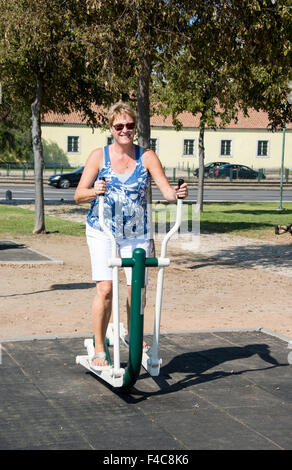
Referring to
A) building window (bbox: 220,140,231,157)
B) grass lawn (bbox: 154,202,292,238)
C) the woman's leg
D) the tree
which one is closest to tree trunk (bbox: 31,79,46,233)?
the tree

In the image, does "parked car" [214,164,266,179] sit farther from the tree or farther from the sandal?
the sandal

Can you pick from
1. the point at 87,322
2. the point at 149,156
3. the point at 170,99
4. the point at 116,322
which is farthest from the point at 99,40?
the point at 170,99

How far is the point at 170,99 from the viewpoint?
21.8m

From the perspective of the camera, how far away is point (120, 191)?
4.92 m

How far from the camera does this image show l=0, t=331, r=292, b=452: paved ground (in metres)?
3.99

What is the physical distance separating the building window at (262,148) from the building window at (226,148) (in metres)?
2.72

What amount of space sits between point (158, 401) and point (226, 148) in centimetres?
5725

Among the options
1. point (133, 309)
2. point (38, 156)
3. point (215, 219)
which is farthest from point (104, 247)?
point (215, 219)

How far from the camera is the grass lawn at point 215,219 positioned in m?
17.5

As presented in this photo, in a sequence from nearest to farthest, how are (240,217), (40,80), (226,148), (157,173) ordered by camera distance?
(157,173), (40,80), (240,217), (226,148)

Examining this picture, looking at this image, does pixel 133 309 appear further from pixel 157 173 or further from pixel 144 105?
pixel 144 105

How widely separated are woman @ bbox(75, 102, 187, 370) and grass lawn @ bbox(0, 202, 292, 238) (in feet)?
37.2

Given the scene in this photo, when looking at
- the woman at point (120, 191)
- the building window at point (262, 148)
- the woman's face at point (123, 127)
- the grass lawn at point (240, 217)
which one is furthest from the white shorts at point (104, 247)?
the building window at point (262, 148)

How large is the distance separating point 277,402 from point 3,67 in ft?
41.8
